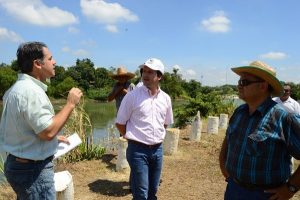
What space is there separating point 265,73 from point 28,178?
1.95 m

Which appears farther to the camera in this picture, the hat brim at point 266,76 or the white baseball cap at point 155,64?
the white baseball cap at point 155,64

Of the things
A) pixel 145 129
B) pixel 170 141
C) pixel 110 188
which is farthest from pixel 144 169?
pixel 170 141

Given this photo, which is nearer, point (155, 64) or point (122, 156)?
point (155, 64)

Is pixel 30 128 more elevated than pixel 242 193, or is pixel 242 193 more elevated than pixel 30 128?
pixel 30 128

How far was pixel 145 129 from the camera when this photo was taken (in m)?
4.42

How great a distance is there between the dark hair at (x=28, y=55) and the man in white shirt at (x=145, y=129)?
65.1 inches

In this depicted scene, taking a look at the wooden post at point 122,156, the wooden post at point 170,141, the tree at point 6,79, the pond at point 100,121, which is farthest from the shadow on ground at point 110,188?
the tree at point 6,79

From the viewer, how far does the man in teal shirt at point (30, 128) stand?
2801mm

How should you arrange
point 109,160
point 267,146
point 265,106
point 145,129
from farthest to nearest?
point 109,160 < point 145,129 < point 265,106 < point 267,146

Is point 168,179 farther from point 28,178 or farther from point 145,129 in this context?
point 28,178

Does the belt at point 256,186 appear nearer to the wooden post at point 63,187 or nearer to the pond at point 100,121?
the wooden post at point 63,187

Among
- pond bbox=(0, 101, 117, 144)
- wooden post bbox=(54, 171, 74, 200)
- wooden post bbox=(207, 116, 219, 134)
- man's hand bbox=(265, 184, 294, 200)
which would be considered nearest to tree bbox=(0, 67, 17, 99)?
pond bbox=(0, 101, 117, 144)

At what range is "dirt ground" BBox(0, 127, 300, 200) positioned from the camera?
20.5 feet

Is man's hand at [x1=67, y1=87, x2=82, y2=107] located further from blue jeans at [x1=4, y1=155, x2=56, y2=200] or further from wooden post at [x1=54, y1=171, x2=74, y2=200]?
wooden post at [x1=54, y1=171, x2=74, y2=200]
